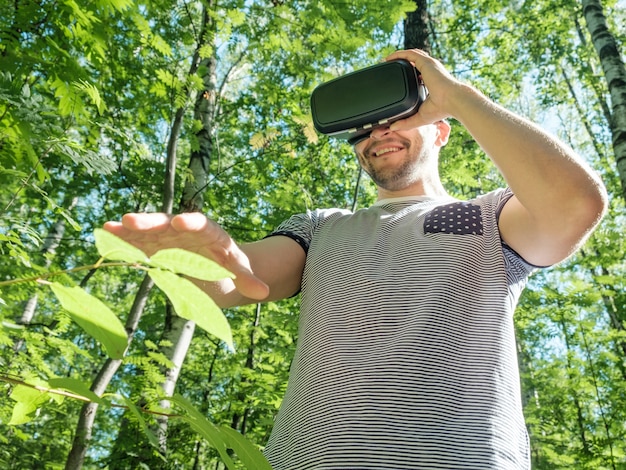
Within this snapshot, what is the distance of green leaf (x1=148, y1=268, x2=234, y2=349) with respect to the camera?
0.40 meters

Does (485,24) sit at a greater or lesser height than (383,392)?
greater

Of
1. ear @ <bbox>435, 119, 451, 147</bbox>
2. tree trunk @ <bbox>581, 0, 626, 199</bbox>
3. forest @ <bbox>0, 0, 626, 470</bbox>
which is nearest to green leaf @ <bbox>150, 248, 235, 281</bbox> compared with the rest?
forest @ <bbox>0, 0, 626, 470</bbox>

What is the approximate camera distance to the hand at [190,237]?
31.0 inches

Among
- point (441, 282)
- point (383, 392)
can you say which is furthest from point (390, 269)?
point (383, 392)

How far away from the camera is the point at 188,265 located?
16.3 inches

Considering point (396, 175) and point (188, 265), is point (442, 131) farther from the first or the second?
point (188, 265)

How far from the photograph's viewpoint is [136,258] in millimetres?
397

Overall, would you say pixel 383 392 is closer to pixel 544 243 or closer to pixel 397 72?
pixel 544 243

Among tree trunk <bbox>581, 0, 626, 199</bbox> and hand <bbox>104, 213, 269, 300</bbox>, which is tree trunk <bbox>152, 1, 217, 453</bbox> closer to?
hand <bbox>104, 213, 269, 300</bbox>

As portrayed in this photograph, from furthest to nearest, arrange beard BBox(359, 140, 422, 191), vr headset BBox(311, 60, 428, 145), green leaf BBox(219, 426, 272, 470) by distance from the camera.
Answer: beard BBox(359, 140, 422, 191)
vr headset BBox(311, 60, 428, 145)
green leaf BBox(219, 426, 272, 470)

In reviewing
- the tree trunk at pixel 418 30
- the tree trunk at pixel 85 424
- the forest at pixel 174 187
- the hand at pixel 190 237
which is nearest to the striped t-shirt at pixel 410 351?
the forest at pixel 174 187

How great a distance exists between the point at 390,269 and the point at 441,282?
159 millimetres

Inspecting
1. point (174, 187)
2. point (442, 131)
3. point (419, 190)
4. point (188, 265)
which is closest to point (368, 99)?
point (419, 190)

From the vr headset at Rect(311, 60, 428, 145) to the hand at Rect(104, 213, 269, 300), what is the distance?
0.78m
